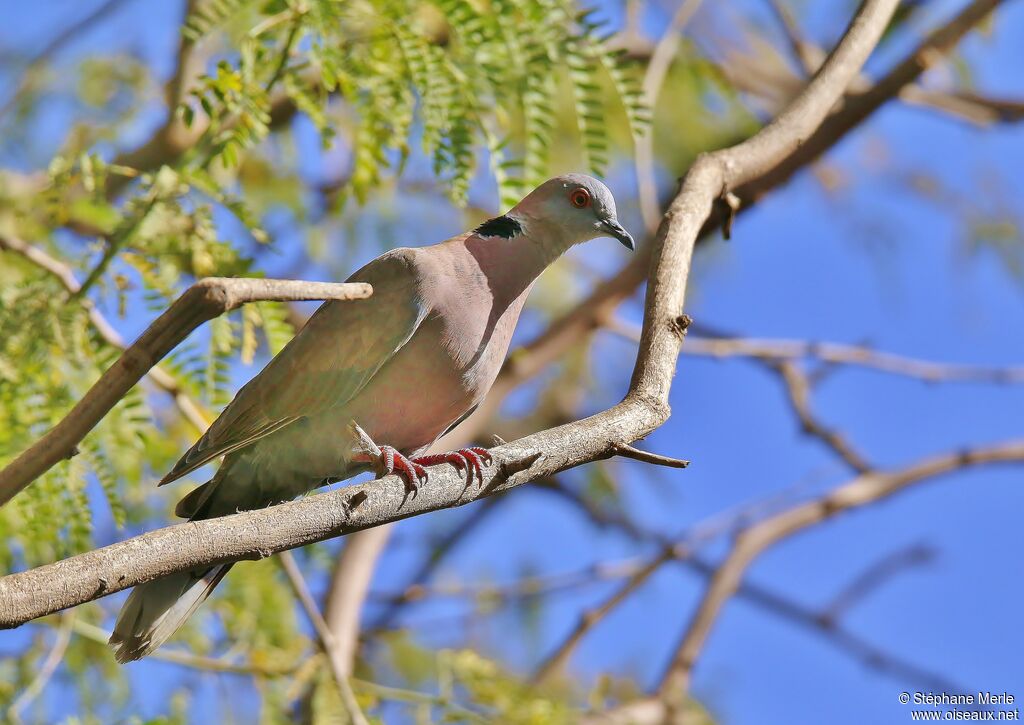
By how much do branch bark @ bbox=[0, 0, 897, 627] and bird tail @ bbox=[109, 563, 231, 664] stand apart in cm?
83

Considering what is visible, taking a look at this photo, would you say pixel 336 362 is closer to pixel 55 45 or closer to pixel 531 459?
pixel 531 459

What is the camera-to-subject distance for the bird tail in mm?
2648

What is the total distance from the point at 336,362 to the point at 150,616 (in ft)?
2.49

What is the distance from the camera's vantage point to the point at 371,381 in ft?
9.56

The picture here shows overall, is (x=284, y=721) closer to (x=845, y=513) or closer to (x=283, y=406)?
(x=283, y=406)

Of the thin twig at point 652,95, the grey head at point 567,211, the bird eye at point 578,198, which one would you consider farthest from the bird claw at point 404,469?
the thin twig at point 652,95

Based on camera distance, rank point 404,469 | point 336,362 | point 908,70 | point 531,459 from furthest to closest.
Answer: point 908,70, point 336,362, point 404,469, point 531,459

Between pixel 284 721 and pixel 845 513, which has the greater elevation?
pixel 845 513

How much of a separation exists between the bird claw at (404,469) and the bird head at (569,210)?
78 cm

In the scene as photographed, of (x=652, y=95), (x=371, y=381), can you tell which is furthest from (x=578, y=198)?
(x=652, y=95)

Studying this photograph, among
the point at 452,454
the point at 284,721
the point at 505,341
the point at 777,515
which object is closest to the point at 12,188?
the point at 284,721

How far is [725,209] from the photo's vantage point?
2979 millimetres

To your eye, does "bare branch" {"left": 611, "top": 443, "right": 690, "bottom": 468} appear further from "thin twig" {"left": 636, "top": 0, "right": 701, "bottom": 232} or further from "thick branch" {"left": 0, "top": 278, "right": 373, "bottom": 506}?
"thin twig" {"left": 636, "top": 0, "right": 701, "bottom": 232}

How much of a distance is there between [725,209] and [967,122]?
4023mm
